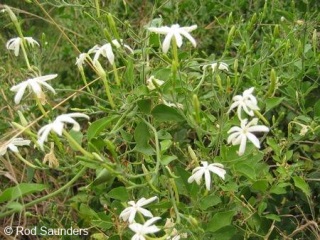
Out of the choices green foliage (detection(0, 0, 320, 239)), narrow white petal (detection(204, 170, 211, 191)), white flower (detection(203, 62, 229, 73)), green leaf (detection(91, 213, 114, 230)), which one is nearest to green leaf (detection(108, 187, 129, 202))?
green foliage (detection(0, 0, 320, 239))

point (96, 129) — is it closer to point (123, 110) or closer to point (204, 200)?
point (123, 110)

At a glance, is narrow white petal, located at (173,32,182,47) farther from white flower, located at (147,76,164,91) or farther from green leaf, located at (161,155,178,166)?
green leaf, located at (161,155,178,166)

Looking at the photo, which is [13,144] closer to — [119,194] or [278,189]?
[119,194]

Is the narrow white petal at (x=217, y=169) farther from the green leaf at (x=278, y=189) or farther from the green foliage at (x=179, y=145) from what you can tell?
the green leaf at (x=278, y=189)

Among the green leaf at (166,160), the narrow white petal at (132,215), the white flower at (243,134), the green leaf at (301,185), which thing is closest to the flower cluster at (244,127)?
the white flower at (243,134)

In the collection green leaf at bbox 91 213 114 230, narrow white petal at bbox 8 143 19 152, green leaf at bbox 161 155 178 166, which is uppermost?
narrow white petal at bbox 8 143 19 152

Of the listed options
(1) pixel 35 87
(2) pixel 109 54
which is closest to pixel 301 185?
(2) pixel 109 54
